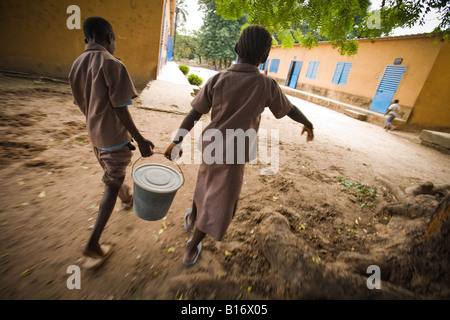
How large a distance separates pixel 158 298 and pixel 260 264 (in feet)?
3.10

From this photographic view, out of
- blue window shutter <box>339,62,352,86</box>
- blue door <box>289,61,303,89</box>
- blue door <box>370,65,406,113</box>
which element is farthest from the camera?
blue door <box>289,61,303,89</box>

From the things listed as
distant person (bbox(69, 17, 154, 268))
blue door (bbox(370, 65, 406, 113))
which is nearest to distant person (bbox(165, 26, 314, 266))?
distant person (bbox(69, 17, 154, 268))

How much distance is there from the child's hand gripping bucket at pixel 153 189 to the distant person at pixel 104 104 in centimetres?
19

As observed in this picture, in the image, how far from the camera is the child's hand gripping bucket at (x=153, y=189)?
1.74 metres

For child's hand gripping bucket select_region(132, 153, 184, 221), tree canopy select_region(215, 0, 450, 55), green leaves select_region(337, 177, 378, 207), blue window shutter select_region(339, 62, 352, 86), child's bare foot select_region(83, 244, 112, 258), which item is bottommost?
child's bare foot select_region(83, 244, 112, 258)

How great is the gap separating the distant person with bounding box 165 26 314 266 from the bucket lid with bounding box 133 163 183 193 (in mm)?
261

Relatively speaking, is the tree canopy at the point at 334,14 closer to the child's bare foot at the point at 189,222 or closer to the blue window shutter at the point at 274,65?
the child's bare foot at the point at 189,222

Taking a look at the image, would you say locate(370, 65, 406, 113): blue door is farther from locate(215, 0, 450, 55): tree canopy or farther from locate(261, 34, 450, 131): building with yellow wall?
locate(215, 0, 450, 55): tree canopy

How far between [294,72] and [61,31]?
19.6 metres

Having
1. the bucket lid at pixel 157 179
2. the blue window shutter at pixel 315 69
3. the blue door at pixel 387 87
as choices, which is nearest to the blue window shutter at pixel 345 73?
the blue door at pixel 387 87

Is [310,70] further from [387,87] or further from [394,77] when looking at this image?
[394,77]

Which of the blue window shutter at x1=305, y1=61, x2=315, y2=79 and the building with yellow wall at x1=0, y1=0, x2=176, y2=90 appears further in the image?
the blue window shutter at x1=305, y1=61, x2=315, y2=79

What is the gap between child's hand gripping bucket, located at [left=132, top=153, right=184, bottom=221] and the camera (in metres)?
1.74

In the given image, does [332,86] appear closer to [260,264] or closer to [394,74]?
[394,74]
